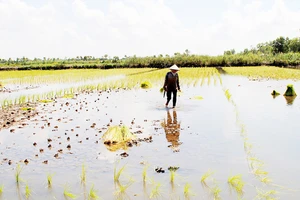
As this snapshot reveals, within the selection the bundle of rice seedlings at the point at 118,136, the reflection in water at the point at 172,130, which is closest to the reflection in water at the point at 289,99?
the reflection in water at the point at 172,130

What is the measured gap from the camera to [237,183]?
5012mm

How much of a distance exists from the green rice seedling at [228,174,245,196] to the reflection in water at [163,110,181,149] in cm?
210

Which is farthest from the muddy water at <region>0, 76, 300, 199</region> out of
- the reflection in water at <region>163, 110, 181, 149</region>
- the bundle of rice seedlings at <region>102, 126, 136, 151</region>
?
the bundle of rice seedlings at <region>102, 126, 136, 151</region>

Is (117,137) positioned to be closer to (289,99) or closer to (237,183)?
(237,183)

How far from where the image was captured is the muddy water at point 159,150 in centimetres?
513

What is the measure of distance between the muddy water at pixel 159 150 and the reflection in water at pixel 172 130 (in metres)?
0.02

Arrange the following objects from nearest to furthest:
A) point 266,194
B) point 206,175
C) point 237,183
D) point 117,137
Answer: point 266,194 → point 237,183 → point 206,175 → point 117,137

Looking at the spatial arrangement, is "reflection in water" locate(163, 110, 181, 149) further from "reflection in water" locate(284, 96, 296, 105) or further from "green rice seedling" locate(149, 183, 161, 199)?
"reflection in water" locate(284, 96, 296, 105)

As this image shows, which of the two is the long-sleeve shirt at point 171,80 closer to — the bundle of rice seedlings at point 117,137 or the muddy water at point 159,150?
the muddy water at point 159,150

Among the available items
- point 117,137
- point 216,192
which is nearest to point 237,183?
point 216,192

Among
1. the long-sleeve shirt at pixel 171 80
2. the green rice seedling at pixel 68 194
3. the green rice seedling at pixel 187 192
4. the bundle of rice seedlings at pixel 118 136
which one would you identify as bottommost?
the green rice seedling at pixel 68 194

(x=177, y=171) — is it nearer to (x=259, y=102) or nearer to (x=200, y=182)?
(x=200, y=182)

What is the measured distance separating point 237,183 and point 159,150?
2.24 metres

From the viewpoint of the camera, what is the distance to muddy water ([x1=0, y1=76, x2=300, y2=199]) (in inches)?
202
